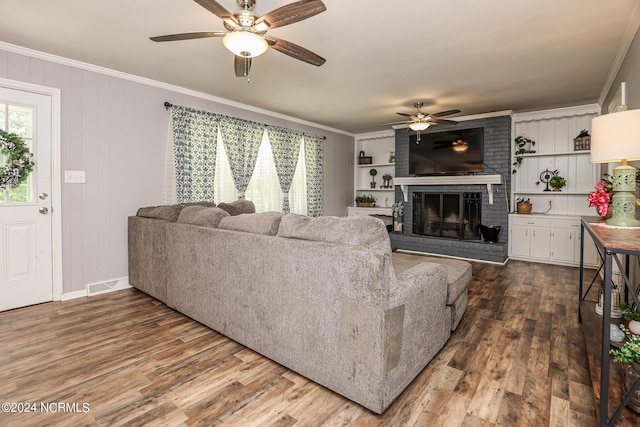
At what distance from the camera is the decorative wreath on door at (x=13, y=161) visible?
3.00 meters

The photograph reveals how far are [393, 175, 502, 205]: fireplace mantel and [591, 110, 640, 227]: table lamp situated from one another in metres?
3.57

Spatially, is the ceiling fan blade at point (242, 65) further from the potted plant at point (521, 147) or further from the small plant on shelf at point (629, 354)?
the potted plant at point (521, 147)

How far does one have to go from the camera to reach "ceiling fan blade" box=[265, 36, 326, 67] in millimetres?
2242

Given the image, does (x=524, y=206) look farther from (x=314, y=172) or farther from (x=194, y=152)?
(x=194, y=152)

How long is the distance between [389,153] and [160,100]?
488 centimetres

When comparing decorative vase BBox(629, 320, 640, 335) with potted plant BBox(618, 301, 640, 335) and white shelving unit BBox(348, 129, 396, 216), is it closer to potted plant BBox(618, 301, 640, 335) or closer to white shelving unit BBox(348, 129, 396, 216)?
potted plant BBox(618, 301, 640, 335)

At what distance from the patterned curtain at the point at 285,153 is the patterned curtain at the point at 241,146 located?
1.23 feet

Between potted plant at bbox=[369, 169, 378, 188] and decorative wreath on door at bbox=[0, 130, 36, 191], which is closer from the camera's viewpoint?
decorative wreath on door at bbox=[0, 130, 36, 191]

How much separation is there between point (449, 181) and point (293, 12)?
15.6 feet

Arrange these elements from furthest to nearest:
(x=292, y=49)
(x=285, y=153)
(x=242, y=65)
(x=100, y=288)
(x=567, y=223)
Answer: (x=285, y=153) < (x=567, y=223) < (x=100, y=288) < (x=242, y=65) < (x=292, y=49)

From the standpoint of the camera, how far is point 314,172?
21.2 feet

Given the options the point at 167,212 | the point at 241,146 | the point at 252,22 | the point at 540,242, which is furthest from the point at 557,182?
the point at 167,212

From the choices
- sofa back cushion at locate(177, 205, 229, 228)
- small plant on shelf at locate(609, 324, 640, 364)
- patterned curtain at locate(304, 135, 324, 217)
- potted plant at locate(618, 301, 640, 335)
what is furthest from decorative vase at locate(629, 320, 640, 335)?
patterned curtain at locate(304, 135, 324, 217)

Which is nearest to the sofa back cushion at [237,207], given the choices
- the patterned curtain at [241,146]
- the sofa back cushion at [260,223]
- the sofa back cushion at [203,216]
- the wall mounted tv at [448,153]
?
the patterned curtain at [241,146]
